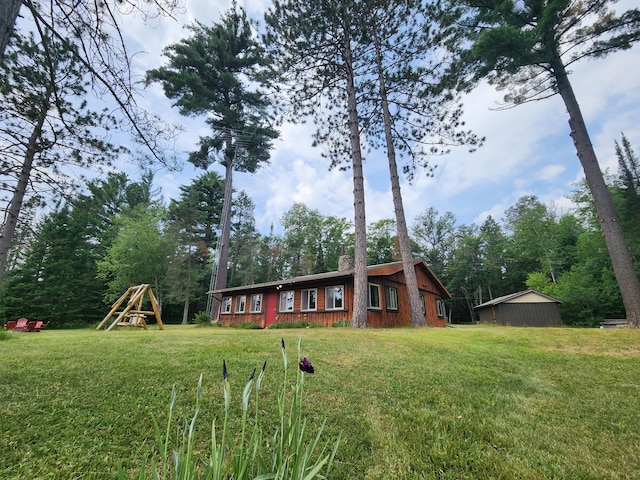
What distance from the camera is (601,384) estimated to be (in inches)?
145

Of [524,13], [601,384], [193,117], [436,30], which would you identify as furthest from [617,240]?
[193,117]

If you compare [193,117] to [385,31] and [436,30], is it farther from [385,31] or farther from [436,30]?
[436,30]

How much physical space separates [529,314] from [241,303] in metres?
20.5

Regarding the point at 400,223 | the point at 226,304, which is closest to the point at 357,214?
the point at 400,223

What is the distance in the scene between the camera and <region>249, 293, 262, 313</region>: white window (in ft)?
54.9

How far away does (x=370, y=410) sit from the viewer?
266 centimetres

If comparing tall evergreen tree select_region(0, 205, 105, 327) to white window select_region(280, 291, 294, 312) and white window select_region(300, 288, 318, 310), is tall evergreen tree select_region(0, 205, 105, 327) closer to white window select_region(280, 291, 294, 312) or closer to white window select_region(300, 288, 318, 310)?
white window select_region(280, 291, 294, 312)

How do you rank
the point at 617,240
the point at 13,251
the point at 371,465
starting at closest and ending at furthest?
1. the point at 371,465
2. the point at 13,251
3. the point at 617,240

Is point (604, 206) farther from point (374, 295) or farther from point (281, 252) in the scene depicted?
point (281, 252)

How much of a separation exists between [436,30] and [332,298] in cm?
1143

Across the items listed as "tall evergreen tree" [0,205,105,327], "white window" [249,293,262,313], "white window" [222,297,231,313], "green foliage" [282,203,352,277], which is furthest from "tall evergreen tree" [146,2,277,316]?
"green foliage" [282,203,352,277]

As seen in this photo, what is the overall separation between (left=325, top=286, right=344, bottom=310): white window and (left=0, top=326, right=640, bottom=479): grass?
25.8 feet

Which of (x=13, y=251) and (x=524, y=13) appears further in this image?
(x=524, y=13)

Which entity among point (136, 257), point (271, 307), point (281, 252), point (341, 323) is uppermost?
point (281, 252)
